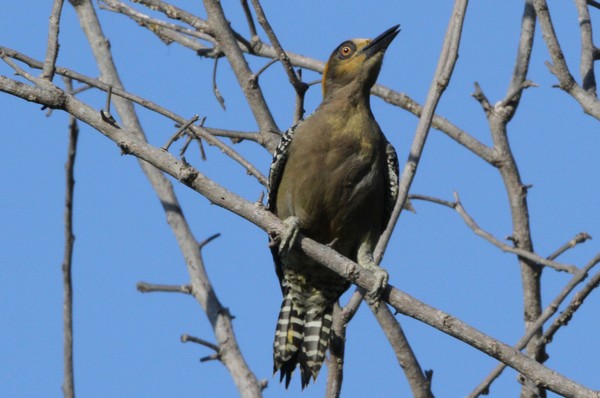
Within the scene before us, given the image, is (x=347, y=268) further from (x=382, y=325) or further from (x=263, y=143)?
(x=263, y=143)

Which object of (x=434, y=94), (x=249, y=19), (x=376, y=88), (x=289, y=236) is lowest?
(x=289, y=236)

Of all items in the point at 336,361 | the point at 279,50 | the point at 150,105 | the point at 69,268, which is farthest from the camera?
the point at 279,50

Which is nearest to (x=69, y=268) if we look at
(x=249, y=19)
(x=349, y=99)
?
(x=349, y=99)

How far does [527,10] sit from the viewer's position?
869 centimetres

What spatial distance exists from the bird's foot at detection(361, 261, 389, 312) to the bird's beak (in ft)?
7.17

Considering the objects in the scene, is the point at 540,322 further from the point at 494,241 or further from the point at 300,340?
the point at 300,340

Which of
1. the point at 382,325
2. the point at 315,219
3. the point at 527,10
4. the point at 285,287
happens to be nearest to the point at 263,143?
the point at 315,219

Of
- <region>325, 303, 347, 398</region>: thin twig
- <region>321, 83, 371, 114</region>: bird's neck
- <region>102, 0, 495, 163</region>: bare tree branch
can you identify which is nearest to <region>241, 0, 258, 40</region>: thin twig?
<region>102, 0, 495, 163</region>: bare tree branch

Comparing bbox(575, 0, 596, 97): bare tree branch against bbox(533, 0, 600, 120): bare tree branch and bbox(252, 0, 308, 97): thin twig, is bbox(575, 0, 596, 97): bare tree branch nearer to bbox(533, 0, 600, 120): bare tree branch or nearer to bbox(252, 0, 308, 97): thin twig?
bbox(533, 0, 600, 120): bare tree branch

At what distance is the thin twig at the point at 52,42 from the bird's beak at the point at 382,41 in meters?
3.32

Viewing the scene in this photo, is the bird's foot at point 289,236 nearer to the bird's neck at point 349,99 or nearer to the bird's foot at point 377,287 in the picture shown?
the bird's foot at point 377,287

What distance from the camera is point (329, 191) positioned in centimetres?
808

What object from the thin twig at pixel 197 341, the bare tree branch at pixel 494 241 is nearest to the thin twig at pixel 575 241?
the bare tree branch at pixel 494 241

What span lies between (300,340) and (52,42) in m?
3.79
